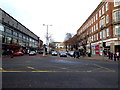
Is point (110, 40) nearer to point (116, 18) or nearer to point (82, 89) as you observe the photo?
point (116, 18)

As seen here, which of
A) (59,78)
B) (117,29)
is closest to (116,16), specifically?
(117,29)

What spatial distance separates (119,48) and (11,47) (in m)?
38.9

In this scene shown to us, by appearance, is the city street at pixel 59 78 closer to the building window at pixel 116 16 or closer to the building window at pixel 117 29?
the building window at pixel 117 29

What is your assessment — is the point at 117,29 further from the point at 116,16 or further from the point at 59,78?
the point at 59,78

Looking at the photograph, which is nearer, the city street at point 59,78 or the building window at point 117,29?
the city street at point 59,78

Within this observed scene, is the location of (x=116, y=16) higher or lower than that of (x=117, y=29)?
higher

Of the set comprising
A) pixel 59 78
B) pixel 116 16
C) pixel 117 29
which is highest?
pixel 116 16

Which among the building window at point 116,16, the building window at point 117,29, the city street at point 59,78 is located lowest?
the city street at point 59,78

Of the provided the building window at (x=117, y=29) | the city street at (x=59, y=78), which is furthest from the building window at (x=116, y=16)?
the city street at (x=59, y=78)

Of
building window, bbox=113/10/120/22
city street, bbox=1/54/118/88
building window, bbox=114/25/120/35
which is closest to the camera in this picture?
city street, bbox=1/54/118/88

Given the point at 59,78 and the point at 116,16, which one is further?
the point at 116,16

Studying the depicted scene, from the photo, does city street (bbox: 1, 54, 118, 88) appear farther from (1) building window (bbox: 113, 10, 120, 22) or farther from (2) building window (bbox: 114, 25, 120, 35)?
(1) building window (bbox: 113, 10, 120, 22)

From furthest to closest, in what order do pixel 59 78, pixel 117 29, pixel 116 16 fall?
pixel 116 16
pixel 117 29
pixel 59 78

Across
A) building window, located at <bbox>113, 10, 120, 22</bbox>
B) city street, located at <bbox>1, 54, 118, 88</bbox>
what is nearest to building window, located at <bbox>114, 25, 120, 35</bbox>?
building window, located at <bbox>113, 10, 120, 22</bbox>
